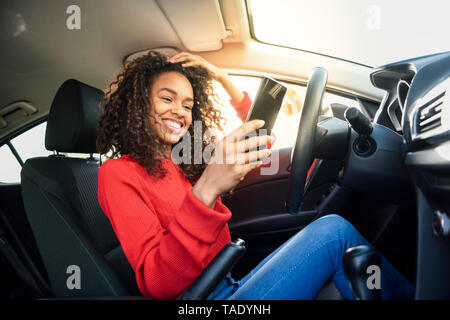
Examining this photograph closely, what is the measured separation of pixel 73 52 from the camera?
4.73 ft

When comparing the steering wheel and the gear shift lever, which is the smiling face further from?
the gear shift lever

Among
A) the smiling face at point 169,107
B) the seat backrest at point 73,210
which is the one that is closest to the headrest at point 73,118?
the seat backrest at point 73,210

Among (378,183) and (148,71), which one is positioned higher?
(148,71)

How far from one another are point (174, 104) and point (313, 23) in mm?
844

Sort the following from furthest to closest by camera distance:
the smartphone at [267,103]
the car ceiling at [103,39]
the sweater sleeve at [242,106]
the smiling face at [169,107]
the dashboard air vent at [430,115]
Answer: the sweater sleeve at [242,106] < the car ceiling at [103,39] < the smiling face at [169,107] < the smartphone at [267,103] < the dashboard air vent at [430,115]

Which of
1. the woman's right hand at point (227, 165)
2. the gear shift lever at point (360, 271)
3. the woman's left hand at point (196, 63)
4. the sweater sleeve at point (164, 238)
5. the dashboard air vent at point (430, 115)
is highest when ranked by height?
the woman's left hand at point (196, 63)

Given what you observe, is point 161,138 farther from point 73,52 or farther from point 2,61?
point 2,61

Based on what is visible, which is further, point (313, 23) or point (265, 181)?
point (265, 181)

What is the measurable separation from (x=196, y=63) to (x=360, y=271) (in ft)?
3.52

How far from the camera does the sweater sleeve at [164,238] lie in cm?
60

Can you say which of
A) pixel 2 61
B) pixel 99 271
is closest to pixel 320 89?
pixel 99 271

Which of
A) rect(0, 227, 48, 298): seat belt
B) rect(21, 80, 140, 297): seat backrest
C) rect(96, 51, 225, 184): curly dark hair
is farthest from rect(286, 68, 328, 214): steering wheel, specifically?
rect(0, 227, 48, 298): seat belt

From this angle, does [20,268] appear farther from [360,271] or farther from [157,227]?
[360,271]

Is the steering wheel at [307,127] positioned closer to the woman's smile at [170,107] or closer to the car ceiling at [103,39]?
the woman's smile at [170,107]
